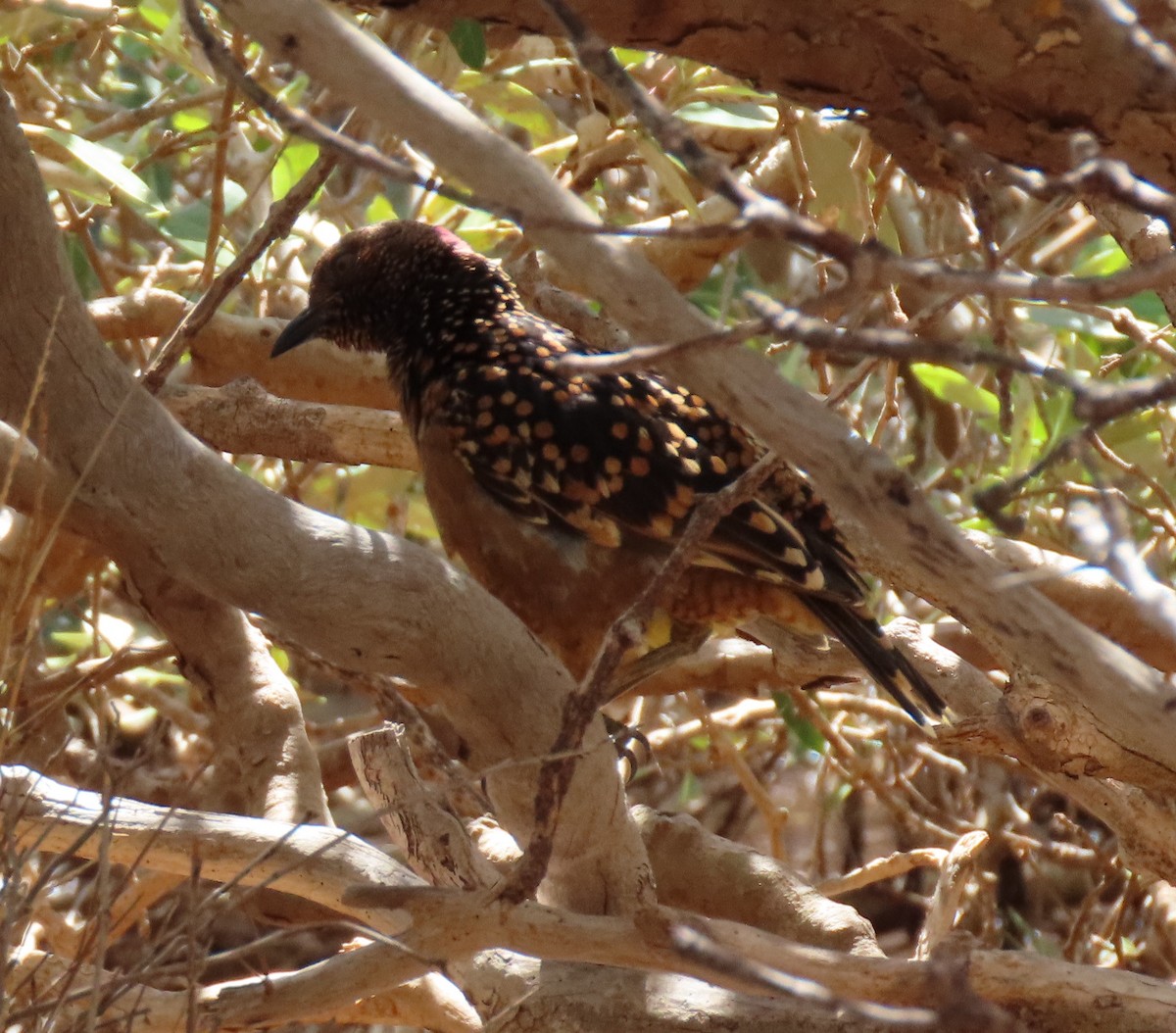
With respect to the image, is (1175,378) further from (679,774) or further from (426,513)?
(679,774)

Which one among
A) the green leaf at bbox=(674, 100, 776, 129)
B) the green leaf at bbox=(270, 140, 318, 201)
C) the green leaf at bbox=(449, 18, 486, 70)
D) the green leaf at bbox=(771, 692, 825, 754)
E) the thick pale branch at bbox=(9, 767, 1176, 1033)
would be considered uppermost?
the green leaf at bbox=(674, 100, 776, 129)

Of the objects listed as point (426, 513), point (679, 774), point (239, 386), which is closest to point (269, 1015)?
point (239, 386)

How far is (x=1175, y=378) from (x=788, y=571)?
1.70 m

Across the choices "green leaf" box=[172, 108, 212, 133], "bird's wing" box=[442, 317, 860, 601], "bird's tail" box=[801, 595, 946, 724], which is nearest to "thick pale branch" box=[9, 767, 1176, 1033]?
"bird's tail" box=[801, 595, 946, 724]

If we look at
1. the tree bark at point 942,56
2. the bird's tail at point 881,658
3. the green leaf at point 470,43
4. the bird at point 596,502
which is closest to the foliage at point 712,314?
the green leaf at point 470,43

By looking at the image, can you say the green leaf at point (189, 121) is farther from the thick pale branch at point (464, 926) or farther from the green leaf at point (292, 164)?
the thick pale branch at point (464, 926)

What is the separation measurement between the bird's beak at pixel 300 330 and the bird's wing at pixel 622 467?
1.50ft

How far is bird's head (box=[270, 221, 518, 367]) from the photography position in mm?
3361

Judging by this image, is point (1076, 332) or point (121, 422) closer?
point (121, 422)

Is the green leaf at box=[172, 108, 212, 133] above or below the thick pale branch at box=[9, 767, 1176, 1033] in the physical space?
above

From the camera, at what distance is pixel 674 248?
3654mm

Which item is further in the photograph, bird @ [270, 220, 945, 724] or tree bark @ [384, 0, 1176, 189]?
bird @ [270, 220, 945, 724]

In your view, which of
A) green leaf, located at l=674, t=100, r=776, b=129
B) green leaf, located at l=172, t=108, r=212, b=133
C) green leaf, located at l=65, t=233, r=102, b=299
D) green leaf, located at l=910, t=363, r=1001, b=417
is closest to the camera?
green leaf, located at l=910, t=363, r=1001, b=417

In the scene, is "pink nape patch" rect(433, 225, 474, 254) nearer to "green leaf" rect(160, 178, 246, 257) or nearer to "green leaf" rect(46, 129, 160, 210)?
"green leaf" rect(160, 178, 246, 257)
